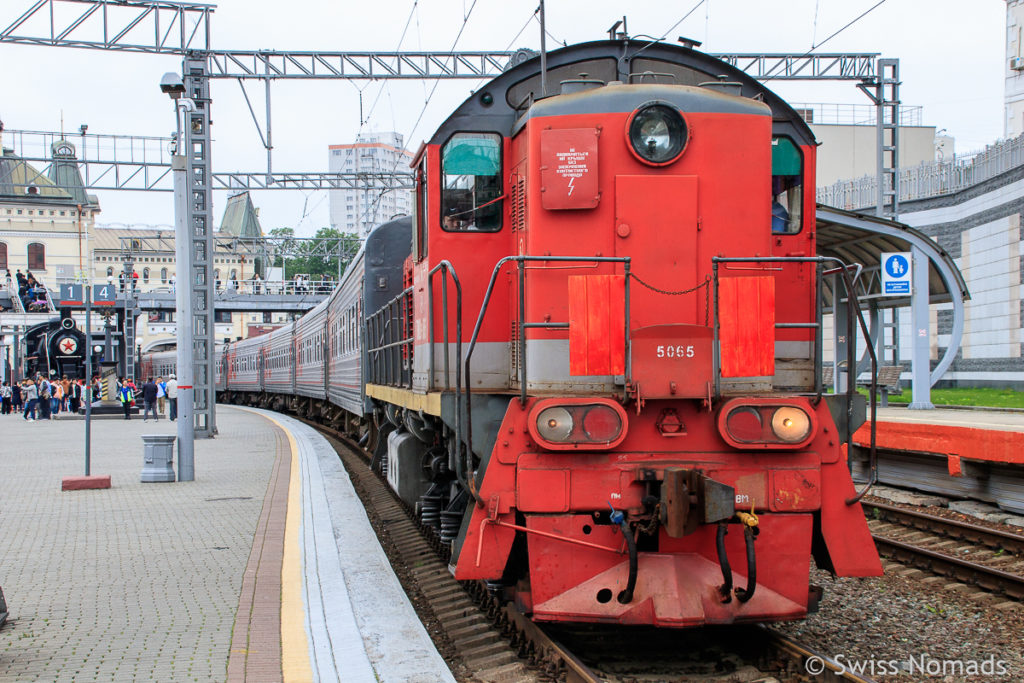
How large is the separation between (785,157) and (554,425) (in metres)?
→ 2.59

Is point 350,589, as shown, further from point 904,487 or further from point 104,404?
point 104,404

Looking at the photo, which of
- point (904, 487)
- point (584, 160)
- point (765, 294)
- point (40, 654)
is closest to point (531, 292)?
point (584, 160)

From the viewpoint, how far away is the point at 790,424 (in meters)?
5.11

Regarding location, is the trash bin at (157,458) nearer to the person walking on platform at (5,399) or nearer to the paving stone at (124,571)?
the paving stone at (124,571)

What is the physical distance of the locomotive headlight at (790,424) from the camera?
16.8 feet

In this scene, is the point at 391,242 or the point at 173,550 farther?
the point at 391,242

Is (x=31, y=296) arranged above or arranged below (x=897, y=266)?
above

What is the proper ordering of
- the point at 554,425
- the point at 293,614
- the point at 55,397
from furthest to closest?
the point at 55,397 < the point at 293,614 < the point at 554,425

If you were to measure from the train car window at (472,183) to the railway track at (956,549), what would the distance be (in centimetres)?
451

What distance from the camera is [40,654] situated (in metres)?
5.21

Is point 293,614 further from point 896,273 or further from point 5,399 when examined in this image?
point 5,399

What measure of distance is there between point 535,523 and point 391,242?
7795 millimetres

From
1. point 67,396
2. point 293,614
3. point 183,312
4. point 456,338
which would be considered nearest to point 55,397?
point 67,396

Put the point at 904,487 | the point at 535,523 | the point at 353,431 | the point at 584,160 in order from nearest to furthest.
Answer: the point at 535,523, the point at 584,160, the point at 904,487, the point at 353,431
